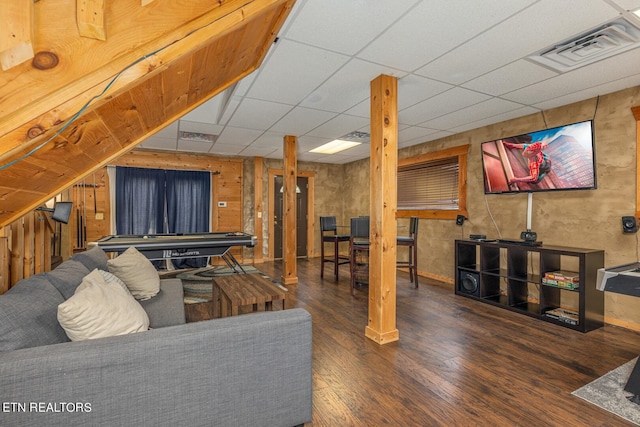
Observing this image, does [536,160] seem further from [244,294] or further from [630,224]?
[244,294]

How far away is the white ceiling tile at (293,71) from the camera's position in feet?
7.47

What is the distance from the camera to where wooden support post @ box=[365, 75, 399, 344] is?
2604mm

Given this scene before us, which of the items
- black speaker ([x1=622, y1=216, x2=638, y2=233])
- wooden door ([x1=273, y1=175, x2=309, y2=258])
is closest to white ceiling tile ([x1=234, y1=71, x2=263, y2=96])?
black speaker ([x1=622, y1=216, x2=638, y2=233])

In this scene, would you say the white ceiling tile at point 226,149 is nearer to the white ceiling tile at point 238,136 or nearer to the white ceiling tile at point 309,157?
the white ceiling tile at point 238,136

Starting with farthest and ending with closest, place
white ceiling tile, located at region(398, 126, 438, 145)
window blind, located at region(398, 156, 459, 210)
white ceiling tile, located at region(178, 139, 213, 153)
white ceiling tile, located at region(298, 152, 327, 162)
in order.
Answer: white ceiling tile, located at region(298, 152, 327, 162)
white ceiling tile, located at region(178, 139, 213, 153)
window blind, located at region(398, 156, 459, 210)
white ceiling tile, located at region(398, 126, 438, 145)

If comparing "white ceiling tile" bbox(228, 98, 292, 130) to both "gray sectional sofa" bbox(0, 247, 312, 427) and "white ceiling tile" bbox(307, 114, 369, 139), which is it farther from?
"gray sectional sofa" bbox(0, 247, 312, 427)

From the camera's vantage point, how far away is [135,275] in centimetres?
248

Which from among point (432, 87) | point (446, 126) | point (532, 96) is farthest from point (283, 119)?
point (532, 96)

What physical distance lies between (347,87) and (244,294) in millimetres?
2102

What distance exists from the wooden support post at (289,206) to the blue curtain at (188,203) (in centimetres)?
205

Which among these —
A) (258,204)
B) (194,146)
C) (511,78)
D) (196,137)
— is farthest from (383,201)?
(258,204)

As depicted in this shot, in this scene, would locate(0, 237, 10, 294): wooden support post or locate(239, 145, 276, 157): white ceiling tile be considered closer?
locate(0, 237, 10, 294): wooden support post

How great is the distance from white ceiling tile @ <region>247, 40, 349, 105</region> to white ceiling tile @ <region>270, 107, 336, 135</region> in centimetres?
46

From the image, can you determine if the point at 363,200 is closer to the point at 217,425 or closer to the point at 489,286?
the point at 489,286
